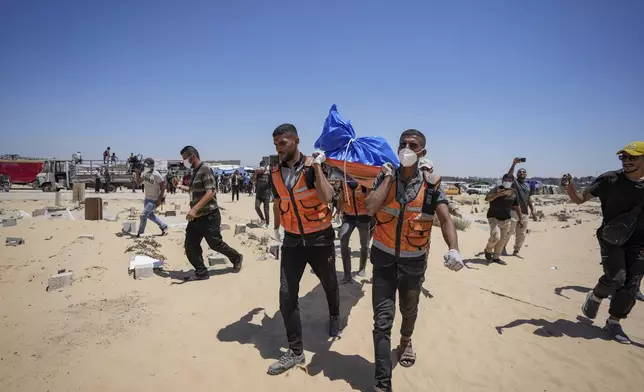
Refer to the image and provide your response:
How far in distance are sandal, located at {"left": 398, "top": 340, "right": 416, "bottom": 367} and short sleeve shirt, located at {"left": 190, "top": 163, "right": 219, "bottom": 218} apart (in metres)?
3.46

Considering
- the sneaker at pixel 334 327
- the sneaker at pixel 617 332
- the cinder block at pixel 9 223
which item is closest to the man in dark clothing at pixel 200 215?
the sneaker at pixel 334 327

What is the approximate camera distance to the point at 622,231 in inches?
141

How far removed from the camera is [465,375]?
3.03 meters

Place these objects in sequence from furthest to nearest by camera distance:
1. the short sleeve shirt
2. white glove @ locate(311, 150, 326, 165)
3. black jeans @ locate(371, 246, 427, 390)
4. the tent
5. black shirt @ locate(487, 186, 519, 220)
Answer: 1. black shirt @ locate(487, 186, 519, 220)
2. the short sleeve shirt
3. the tent
4. white glove @ locate(311, 150, 326, 165)
5. black jeans @ locate(371, 246, 427, 390)

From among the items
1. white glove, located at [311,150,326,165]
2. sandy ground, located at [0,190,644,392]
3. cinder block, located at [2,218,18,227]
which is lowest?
sandy ground, located at [0,190,644,392]

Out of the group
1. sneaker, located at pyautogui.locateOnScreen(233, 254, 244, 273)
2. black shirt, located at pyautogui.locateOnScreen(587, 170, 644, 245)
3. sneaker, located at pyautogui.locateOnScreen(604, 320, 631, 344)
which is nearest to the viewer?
black shirt, located at pyautogui.locateOnScreen(587, 170, 644, 245)

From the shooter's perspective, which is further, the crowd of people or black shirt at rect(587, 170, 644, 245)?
black shirt at rect(587, 170, 644, 245)

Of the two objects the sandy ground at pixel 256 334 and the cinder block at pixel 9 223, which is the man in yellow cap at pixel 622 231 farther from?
the cinder block at pixel 9 223

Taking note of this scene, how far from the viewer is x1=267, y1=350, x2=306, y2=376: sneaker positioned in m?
2.92

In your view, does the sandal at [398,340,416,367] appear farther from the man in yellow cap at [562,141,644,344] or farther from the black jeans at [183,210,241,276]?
the black jeans at [183,210,241,276]

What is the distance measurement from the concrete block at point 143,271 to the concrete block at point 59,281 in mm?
861

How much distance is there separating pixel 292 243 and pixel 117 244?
5441mm

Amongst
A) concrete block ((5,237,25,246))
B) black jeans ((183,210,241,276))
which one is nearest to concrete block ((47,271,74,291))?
black jeans ((183,210,241,276))

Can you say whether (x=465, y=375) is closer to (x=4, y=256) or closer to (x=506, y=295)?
(x=506, y=295)
